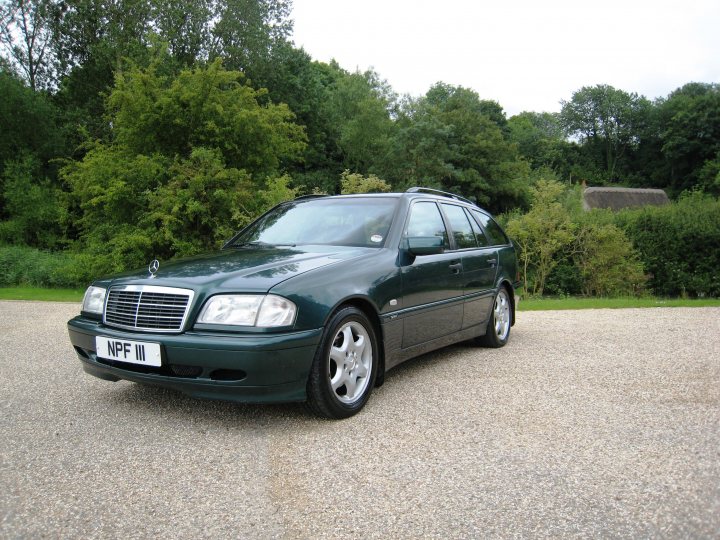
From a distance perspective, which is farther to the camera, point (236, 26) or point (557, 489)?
point (236, 26)

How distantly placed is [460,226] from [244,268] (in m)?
2.62

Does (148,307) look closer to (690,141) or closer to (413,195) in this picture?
(413,195)

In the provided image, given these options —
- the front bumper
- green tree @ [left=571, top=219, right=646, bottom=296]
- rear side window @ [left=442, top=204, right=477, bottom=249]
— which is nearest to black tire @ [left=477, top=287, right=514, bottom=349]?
rear side window @ [left=442, top=204, right=477, bottom=249]

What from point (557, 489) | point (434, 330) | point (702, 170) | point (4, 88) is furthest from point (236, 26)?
point (702, 170)

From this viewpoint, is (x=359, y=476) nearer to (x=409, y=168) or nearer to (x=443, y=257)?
(x=443, y=257)

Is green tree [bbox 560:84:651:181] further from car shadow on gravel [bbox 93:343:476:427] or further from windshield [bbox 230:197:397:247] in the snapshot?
car shadow on gravel [bbox 93:343:476:427]

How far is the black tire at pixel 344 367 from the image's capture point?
3.54m

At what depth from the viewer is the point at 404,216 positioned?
4.73 metres

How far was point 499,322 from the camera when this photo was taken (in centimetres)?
624

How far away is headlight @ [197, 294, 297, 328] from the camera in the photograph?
11.0 feet

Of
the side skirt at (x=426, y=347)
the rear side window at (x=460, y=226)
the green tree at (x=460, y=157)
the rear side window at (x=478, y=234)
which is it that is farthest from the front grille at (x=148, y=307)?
the green tree at (x=460, y=157)

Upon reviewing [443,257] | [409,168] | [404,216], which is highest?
[409,168]

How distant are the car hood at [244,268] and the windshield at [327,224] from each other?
213 millimetres

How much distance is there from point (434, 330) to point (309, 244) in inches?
50.3
